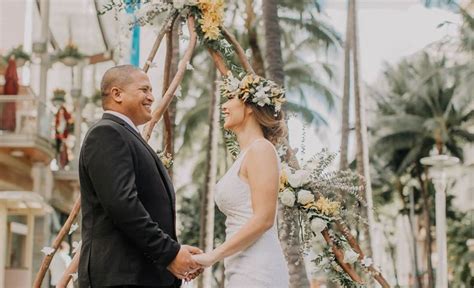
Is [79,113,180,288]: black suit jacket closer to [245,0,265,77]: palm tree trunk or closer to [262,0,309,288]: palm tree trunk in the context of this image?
[262,0,309,288]: palm tree trunk

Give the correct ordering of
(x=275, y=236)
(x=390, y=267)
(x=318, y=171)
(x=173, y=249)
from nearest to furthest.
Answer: (x=173, y=249) < (x=275, y=236) < (x=318, y=171) < (x=390, y=267)

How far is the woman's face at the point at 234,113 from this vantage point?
4.77 metres

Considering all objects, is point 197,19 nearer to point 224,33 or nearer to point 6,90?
point 224,33

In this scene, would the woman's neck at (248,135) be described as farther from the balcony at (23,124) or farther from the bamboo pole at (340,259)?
the balcony at (23,124)

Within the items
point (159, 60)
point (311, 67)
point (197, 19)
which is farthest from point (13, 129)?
point (311, 67)

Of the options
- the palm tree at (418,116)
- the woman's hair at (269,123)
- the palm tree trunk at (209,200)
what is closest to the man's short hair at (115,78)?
the woman's hair at (269,123)

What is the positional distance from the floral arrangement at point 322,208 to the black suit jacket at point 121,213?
1.72 m

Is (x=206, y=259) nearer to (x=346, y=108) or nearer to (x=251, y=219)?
(x=251, y=219)

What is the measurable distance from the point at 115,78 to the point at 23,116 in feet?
51.2

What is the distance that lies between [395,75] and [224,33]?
148 feet

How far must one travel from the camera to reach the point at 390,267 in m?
55.5

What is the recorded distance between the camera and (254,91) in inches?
192

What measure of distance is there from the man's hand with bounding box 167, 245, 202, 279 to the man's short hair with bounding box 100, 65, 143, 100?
0.75 metres

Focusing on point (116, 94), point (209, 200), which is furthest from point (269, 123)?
point (209, 200)
